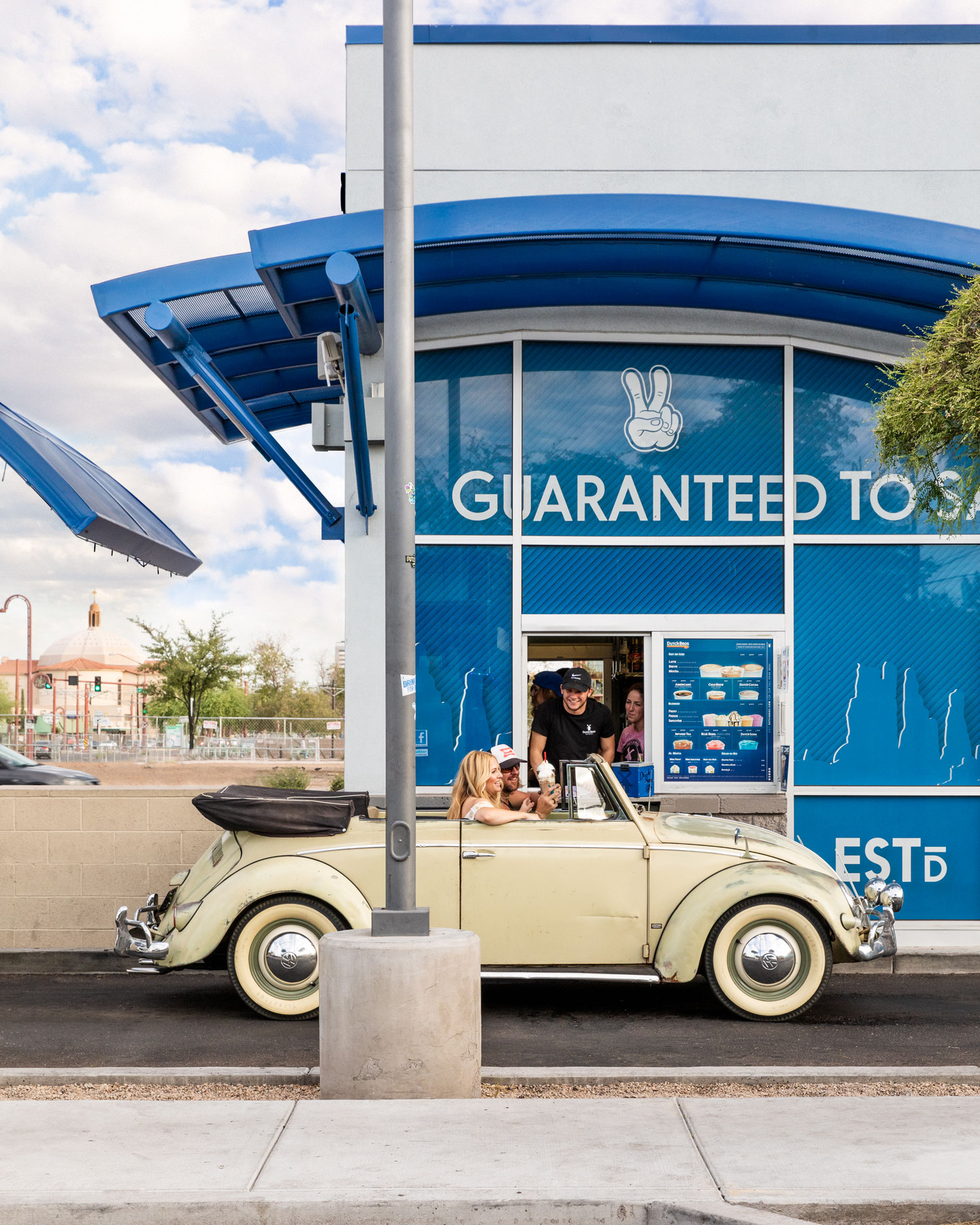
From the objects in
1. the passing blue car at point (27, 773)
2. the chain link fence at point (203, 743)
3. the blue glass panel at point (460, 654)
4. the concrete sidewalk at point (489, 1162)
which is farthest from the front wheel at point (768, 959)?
the chain link fence at point (203, 743)

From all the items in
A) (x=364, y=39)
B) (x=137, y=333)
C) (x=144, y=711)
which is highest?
(x=364, y=39)

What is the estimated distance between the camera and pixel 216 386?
10094 mm

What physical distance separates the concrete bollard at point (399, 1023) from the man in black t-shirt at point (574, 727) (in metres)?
4.03

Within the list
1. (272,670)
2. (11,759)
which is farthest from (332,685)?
(11,759)

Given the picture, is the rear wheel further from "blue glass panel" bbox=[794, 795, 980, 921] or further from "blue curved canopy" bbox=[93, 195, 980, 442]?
"blue glass panel" bbox=[794, 795, 980, 921]

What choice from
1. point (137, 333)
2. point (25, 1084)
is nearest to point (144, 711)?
point (137, 333)

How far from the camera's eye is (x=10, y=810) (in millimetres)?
9141

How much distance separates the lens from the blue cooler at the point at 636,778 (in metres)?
10.1

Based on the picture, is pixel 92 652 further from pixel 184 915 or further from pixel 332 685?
pixel 184 915

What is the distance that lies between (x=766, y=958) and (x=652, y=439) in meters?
5.21

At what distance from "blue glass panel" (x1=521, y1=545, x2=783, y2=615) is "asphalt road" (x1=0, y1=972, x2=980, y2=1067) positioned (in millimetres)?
3424

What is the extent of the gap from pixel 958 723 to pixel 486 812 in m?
5.24

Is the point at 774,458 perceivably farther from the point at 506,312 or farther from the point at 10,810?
the point at 10,810

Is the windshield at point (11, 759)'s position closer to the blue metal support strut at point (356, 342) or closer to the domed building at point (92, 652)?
the blue metal support strut at point (356, 342)
